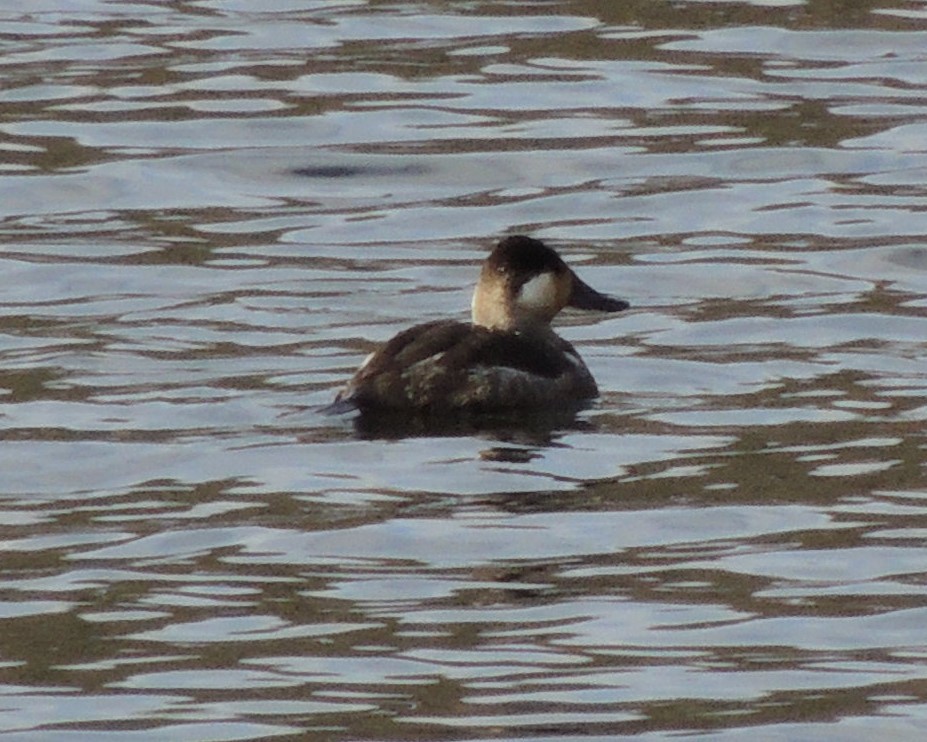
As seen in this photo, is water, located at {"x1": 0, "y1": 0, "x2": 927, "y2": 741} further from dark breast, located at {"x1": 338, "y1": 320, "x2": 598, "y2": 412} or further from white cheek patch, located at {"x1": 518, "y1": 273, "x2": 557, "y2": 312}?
white cheek patch, located at {"x1": 518, "y1": 273, "x2": 557, "y2": 312}

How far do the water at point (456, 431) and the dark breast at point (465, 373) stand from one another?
16 cm

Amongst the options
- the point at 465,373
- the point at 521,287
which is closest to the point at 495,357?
the point at 465,373

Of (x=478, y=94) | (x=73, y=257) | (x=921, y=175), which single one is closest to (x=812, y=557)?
(x=73, y=257)

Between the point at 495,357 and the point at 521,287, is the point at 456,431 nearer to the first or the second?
the point at 495,357

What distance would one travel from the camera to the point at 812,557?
8.30 meters

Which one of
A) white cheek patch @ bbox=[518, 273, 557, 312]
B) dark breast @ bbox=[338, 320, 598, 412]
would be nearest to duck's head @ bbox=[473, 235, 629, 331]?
white cheek patch @ bbox=[518, 273, 557, 312]

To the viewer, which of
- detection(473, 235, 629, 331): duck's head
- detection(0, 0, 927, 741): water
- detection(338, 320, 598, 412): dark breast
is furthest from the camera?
detection(473, 235, 629, 331): duck's head

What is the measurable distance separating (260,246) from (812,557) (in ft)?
19.9

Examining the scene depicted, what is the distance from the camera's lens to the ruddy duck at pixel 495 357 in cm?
1027

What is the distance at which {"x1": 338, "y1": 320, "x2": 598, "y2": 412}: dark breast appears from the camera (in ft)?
33.6

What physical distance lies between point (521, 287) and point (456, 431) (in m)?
1.15

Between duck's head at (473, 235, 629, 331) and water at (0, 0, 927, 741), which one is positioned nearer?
water at (0, 0, 927, 741)

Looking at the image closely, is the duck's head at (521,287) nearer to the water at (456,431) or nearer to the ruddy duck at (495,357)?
the ruddy duck at (495,357)

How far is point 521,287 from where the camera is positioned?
1121 centimetres
